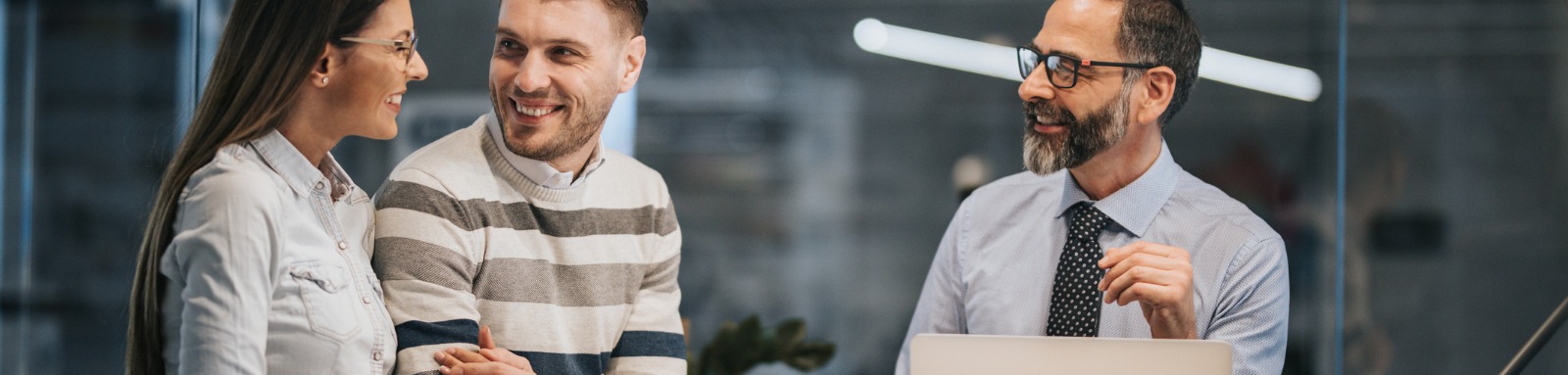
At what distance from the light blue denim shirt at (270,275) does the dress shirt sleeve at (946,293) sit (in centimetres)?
112

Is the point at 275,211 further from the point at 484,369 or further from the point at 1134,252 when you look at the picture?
the point at 1134,252

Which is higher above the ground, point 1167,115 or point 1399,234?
point 1167,115

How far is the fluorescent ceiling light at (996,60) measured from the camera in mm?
2709

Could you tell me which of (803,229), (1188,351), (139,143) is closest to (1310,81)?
(1188,351)

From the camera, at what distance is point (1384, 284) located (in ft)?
10.3

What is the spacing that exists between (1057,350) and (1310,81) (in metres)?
1.12

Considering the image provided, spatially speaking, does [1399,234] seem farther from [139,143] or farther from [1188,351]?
[139,143]

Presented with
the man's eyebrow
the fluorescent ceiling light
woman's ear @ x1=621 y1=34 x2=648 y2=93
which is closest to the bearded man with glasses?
the fluorescent ceiling light

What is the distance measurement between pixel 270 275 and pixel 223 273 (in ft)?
0.28

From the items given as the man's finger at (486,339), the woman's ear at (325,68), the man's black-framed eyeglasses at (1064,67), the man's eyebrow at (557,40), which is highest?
the man's eyebrow at (557,40)

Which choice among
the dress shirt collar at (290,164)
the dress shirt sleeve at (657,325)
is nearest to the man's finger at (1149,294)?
the dress shirt sleeve at (657,325)

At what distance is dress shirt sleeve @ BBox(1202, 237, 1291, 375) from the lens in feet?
7.57

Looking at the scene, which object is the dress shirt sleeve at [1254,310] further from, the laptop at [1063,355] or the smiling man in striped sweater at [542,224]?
the smiling man in striped sweater at [542,224]

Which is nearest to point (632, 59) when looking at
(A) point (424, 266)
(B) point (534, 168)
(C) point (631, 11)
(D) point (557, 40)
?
(C) point (631, 11)
